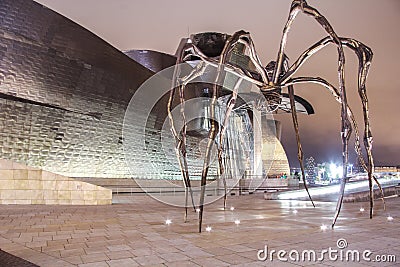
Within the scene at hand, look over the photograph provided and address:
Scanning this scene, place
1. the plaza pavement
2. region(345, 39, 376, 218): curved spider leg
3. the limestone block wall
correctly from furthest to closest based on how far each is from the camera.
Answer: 1. the limestone block wall
2. region(345, 39, 376, 218): curved spider leg
3. the plaza pavement

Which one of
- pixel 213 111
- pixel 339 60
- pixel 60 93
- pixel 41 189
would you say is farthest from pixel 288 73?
pixel 60 93

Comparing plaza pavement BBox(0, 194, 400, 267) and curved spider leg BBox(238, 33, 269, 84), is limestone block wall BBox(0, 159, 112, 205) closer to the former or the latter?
plaza pavement BBox(0, 194, 400, 267)

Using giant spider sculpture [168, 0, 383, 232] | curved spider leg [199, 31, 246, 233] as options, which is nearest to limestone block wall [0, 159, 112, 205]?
giant spider sculpture [168, 0, 383, 232]

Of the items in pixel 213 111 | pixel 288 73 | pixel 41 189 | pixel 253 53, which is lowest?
pixel 41 189

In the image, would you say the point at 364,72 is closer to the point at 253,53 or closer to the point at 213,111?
the point at 253,53

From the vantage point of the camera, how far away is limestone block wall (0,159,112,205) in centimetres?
1054

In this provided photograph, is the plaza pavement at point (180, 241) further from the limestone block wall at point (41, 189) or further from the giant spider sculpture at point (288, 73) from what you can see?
the limestone block wall at point (41, 189)

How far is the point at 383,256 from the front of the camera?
350 cm

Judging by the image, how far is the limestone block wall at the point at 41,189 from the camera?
10.5m

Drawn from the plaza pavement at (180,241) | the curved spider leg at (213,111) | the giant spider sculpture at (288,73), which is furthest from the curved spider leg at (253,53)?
the plaza pavement at (180,241)

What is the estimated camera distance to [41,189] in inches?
430

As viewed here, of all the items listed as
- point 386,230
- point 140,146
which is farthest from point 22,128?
point 386,230

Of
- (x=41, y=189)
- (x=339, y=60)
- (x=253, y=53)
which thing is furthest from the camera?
(x=41, y=189)

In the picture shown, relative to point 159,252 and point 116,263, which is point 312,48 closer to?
point 159,252
